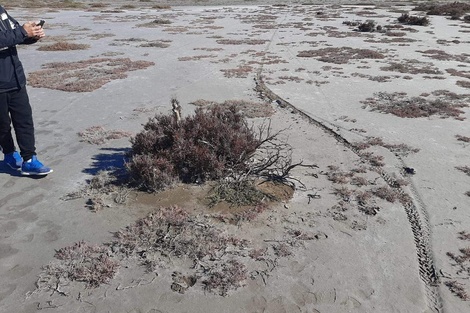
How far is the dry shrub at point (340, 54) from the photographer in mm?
14722

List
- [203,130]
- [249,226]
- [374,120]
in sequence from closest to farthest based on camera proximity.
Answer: [249,226]
[203,130]
[374,120]

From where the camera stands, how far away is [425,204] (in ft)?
17.2

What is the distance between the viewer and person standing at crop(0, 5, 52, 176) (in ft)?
16.2

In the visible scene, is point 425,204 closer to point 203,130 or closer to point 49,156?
point 203,130

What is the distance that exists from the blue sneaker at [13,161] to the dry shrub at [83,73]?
16.2 ft

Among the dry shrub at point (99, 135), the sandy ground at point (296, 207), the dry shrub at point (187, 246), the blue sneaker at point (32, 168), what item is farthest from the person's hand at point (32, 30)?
the dry shrub at point (187, 246)

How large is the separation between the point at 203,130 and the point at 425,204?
2.98 metres

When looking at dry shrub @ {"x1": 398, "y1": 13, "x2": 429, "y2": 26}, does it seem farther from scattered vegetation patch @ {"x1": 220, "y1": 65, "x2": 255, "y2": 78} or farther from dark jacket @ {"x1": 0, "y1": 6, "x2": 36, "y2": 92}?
dark jacket @ {"x1": 0, "y1": 6, "x2": 36, "y2": 92}

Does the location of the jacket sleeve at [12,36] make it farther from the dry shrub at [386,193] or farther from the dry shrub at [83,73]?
the dry shrub at [83,73]

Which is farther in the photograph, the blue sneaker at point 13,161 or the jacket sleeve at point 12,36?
the blue sneaker at point 13,161

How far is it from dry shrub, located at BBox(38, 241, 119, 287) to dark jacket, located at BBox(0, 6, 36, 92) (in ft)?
7.46

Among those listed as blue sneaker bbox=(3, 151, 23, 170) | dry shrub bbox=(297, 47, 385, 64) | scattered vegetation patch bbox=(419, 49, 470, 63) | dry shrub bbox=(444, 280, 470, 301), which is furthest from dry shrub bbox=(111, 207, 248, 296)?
scattered vegetation patch bbox=(419, 49, 470, 63)

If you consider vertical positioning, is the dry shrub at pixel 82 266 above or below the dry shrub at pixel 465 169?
above

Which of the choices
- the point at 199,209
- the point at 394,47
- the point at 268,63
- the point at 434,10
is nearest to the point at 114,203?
the point at 199,209
